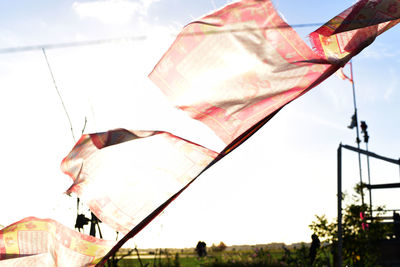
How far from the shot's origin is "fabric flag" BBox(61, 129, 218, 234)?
323cm

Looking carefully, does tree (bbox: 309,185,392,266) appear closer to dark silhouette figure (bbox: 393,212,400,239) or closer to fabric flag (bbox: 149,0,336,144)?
dark silhouette figure (bbox: 393,212,400,239)

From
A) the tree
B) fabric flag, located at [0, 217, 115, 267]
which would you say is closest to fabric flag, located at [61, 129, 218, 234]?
fabric flag, located at [0, 217, 115, 267]

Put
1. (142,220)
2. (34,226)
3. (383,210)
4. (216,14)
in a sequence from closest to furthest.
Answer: (142,220) < (216,14) < (34,226) < (383,210)

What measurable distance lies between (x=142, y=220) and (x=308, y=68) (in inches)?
58.9

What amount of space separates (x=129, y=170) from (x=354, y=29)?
73.9 inches

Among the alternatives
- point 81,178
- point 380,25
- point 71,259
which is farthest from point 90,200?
point 380,25

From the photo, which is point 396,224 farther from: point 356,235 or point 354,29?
point 354,29

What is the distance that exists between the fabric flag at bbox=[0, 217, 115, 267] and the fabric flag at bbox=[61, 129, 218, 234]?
0.81 ft

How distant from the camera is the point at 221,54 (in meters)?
3.23

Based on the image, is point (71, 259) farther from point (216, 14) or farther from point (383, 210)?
point (383, 210)

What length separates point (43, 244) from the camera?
3422mm

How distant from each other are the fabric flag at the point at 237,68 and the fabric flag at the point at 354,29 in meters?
0.11

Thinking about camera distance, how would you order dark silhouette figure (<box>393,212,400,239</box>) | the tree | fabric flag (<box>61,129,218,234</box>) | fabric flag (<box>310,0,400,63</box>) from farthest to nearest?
dark silhouette figure (<box>393,212,400,239</box>) → the tree → fabric flag (<box>61,129,218,234</box>) → fabric flag (<box>310,0,400,63</box>)

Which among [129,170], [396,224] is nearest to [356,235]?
[396,224]
